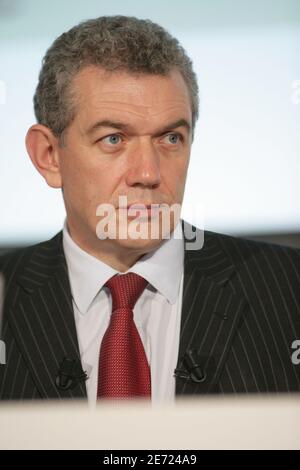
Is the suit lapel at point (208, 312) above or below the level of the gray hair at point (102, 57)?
below

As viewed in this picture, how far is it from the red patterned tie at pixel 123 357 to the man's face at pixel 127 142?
0.40 ft

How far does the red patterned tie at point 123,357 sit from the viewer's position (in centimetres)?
164

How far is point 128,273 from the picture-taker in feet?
5.69

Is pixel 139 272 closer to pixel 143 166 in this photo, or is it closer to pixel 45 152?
pixel 143 166

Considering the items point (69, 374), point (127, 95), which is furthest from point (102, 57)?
point (69, 374)

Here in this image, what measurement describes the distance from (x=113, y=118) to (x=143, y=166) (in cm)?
11

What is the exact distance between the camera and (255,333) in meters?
1.71

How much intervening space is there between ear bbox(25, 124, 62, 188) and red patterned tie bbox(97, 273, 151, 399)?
29cm

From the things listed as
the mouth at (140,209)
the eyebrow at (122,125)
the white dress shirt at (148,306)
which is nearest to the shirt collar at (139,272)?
the white dress shirt at (148,306)

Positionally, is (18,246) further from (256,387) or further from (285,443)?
(285,443)

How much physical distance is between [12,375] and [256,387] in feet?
1.58

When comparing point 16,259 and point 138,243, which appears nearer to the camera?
point 138,243

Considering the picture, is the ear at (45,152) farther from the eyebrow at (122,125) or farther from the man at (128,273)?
the eyebrow at (122,125)
